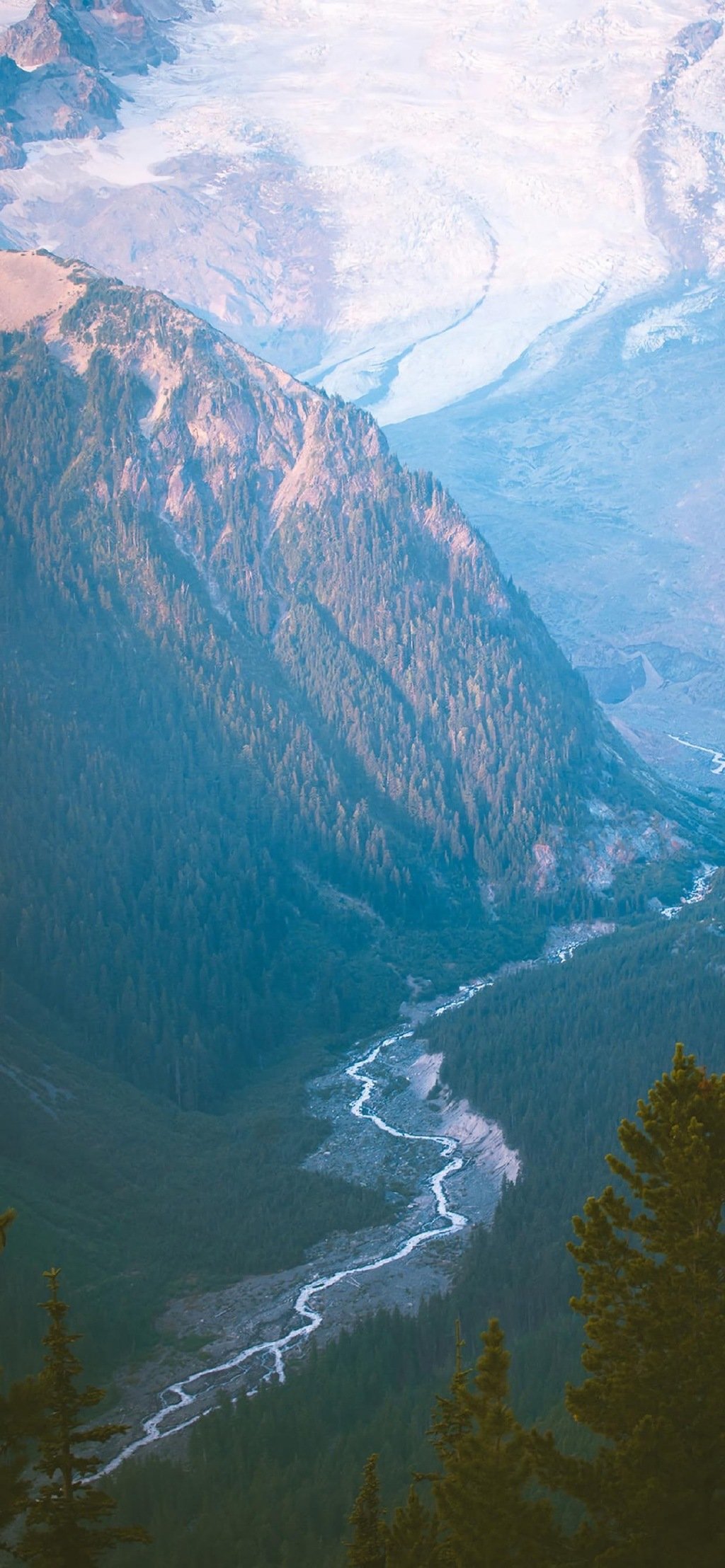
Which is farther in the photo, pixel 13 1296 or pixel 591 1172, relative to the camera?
pixel 591 1172

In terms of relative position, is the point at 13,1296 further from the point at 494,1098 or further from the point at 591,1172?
the point at 494,1098

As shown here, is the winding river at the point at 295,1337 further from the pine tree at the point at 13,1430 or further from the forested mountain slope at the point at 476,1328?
the pine tree at the point at 13,1430

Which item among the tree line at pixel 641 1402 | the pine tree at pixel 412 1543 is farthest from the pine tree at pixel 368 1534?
the tree line at pixel 641 1402

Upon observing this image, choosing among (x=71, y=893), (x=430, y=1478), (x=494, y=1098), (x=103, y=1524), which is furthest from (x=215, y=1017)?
(x=430, y=1478)

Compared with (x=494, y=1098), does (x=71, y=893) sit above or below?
above

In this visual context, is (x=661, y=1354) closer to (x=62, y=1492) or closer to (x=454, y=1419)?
(x=454, y=1419)
